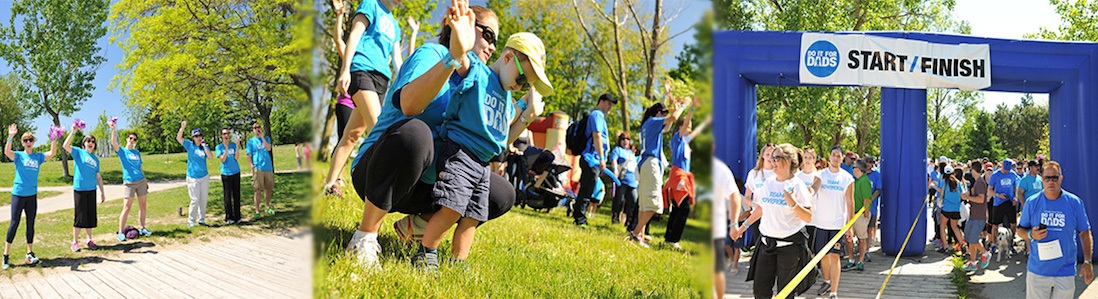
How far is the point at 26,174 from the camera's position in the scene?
3.88 meters

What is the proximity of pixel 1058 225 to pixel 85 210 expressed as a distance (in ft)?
21.2

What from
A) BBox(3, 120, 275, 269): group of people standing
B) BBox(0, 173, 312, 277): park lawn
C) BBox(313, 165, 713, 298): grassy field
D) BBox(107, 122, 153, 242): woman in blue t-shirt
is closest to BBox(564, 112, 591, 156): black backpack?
BBox(313, 165, 713, 298): grassy field

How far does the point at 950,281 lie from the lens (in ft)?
24.7

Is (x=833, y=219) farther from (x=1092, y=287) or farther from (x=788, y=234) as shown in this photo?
(x=1092, y=287)

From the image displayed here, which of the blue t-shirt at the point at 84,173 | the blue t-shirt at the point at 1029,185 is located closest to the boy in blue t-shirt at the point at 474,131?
the blue t-shirt at the point at 84,173

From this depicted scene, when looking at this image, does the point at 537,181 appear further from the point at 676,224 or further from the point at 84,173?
the point at 84,173

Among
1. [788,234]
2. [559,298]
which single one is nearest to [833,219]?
[788,234]

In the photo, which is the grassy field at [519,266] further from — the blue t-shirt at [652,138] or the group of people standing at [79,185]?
the group of people standing at [79,185]

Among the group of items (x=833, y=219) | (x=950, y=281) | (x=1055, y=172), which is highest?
(x=1055, y=172)

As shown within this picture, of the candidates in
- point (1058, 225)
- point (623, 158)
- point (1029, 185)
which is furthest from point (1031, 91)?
point (623, 158)

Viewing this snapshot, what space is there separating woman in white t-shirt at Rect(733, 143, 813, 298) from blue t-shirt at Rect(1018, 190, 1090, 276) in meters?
2.43

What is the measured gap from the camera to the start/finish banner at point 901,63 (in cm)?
695

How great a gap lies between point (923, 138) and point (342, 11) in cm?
851

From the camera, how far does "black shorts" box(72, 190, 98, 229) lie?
3.48 m
